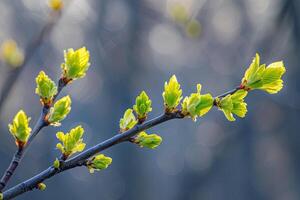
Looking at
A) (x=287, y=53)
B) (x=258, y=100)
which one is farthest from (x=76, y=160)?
(x=258, y=100)

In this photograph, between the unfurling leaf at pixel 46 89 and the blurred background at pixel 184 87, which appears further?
the blurred background at pixel 184 87

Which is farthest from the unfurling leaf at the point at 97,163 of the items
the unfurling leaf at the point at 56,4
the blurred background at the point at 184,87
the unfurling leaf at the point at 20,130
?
the blurred background at the point at 184,87

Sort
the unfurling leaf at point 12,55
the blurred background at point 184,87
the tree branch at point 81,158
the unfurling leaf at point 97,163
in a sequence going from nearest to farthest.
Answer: the tree branch at point 81,158 → the unfurling leaf at point 97,163 → the unfurling leaf at point 12,55 → the blurred background at point 184,87

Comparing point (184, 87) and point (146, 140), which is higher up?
point (184, 87)

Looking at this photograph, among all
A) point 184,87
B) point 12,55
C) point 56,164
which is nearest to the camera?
point 56,164

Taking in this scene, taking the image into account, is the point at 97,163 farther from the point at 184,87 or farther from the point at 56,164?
the point at 184,87

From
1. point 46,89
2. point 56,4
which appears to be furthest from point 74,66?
point 56,4

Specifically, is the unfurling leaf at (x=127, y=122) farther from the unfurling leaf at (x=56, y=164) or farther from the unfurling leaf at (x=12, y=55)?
the unfurling leaf at (x=12, y=55)
